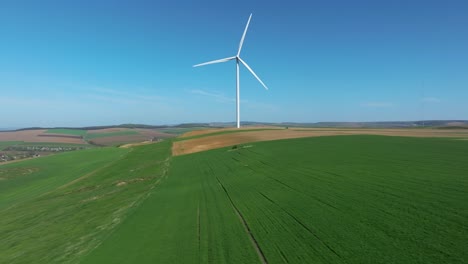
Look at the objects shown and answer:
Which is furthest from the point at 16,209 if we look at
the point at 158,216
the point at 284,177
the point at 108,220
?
the point at 284,177

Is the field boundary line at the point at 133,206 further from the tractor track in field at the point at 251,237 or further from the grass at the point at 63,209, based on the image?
the tractor track in field at the point at 251,237

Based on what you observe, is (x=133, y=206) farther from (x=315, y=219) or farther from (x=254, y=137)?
(x=254, y=137)

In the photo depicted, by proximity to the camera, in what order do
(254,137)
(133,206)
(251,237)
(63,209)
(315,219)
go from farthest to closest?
(254,137)
(63,209)
(133,206)
(315,219)
(251,237)

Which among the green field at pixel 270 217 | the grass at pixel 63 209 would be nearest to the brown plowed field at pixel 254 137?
the grass at pixel 63 209

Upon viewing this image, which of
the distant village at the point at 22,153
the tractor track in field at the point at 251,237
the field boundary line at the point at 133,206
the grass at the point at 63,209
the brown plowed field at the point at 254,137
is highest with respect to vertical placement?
the brown plowed field at the point at 254,137

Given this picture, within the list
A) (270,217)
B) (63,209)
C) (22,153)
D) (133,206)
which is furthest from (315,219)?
(22,153)

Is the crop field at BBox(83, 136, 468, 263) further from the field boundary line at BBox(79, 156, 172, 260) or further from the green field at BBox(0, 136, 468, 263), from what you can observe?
the field boundary line at BBox(79, 156, 172, 260)

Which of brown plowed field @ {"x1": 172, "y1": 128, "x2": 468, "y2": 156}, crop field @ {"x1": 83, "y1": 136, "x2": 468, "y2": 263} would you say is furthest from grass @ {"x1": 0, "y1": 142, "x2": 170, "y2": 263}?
brown plowed field @ {"x1": 172, "y1": 128, "x2": 468, "y2": 156}

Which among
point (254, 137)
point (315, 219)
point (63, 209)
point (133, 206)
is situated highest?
point (254, 137)
